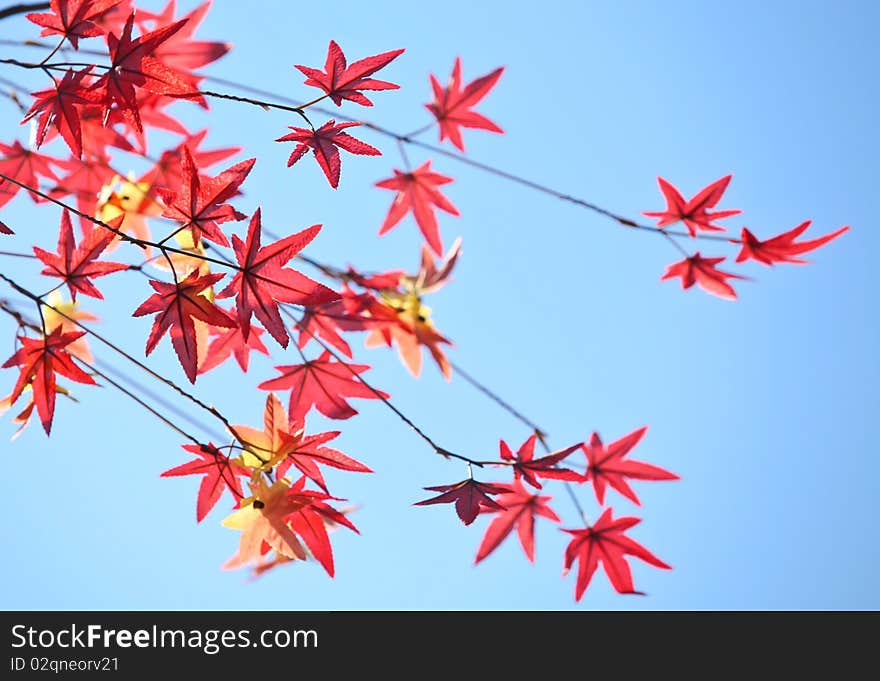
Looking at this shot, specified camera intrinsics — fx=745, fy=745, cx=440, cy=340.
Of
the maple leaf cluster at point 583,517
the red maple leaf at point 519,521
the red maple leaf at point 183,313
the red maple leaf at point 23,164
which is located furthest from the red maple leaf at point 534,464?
the red maple leaf at point 23,164

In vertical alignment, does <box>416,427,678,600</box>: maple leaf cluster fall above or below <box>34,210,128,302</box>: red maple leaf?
below

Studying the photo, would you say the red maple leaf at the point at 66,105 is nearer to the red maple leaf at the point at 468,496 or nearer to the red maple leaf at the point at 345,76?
the red maple leaf at the point at 345,76

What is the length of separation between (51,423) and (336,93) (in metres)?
0.48

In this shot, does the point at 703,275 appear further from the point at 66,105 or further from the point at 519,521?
the point at 66,105

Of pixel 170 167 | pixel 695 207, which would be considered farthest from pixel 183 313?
pixel 695 207

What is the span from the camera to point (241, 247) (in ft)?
2.22

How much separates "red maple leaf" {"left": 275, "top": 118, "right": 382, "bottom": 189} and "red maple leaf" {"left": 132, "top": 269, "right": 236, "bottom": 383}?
5.5 inches

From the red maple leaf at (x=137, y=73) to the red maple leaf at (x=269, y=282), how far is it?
14 cm

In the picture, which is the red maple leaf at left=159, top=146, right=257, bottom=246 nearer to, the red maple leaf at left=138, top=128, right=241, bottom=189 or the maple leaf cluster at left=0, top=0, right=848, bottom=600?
the maple leaf cluster at left=0, top=0, right=848, bottom=600

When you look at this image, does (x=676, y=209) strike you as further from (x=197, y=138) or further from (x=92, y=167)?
(x=92, y=167)

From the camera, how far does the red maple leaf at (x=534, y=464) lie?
34.2 inches

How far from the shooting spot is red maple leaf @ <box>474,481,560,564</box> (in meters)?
1.16

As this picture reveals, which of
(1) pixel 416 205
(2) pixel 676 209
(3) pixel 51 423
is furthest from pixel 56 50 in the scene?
(2) pixel 676 209

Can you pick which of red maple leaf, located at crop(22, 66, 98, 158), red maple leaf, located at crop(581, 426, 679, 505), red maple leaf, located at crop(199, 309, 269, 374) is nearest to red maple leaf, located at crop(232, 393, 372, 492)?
red maple leaf, located at crop(199, 309, 269, 374)
